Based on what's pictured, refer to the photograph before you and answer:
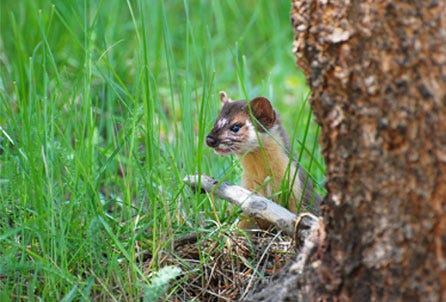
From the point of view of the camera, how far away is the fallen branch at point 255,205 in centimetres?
323

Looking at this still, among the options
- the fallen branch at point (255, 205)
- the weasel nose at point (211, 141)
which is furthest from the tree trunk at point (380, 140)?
the weasel nose at point (211, 141)

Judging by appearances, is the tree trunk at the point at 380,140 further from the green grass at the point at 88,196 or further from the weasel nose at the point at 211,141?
the weasel nose at the point at 211,141

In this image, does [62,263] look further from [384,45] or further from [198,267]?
[384,45]

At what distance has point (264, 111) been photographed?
4.62 metres

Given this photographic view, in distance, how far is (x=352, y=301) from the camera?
249 cm

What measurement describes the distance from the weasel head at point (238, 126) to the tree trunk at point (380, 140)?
72.3 inches

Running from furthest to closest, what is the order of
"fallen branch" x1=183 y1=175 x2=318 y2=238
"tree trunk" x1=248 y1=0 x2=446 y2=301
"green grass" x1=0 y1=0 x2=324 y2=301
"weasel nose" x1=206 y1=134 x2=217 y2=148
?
"weasel nose" x1=206 y1=134 x2=217 y2=148 → "fallen branch" x1=183 y1=175 x2=318 y2=238 → "green grass" x1=0 y1=0 x2=324 y2=301 → "tree trunk" x1=248 y1=0 x2=446 y2=301

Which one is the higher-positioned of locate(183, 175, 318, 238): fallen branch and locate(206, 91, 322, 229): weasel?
locate(183, 175, 318, 238): fallen branch

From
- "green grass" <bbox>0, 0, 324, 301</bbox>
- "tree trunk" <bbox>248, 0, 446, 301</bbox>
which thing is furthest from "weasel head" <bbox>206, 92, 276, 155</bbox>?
"tree trunk" <bbox>248, 0, 446, 301</bbox>

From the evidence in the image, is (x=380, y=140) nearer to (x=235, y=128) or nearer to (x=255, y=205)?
(x=255, y=205)

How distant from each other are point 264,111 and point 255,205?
1358 millimetres

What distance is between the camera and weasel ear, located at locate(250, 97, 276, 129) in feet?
14.9

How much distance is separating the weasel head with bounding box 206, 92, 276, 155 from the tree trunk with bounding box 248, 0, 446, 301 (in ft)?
6.02

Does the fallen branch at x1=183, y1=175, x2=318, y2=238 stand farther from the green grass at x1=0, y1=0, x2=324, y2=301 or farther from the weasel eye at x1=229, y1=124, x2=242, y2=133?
the weasel eye at x1=229, y1=124, x2=242, y2=133
